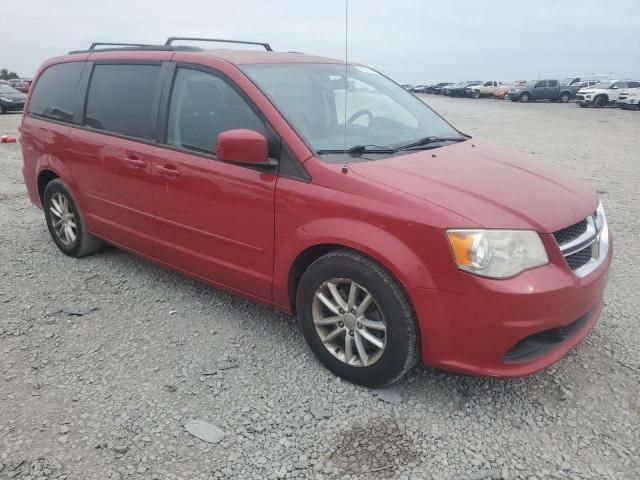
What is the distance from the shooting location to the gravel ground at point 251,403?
8.07ft

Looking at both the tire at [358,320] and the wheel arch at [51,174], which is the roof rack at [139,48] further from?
the tire at [358,320]

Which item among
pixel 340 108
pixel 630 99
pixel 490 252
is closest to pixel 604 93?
pixel 630 99

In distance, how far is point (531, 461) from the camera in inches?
97.3

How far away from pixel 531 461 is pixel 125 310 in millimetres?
2813

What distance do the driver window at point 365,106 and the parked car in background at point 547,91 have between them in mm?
38118

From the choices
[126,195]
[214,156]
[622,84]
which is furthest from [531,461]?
[622,84]

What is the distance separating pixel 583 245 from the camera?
2.80 meters

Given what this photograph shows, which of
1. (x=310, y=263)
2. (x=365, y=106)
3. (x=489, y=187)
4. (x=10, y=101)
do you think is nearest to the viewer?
(x=489, y=187)

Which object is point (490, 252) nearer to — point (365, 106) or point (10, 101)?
point (365, 106)

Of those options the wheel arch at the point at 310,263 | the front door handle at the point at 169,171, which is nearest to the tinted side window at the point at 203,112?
the front door handle at the point at 169,171

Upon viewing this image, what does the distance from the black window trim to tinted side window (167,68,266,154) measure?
24mm

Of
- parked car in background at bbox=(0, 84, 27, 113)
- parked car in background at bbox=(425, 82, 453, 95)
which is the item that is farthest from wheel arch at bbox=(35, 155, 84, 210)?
parked car in background at bbox=(425, 82, 453, 95)

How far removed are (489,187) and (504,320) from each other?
728 mm

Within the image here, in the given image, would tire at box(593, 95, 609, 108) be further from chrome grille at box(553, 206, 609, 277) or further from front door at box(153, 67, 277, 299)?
front door at box(153, 67, 277, 299)
